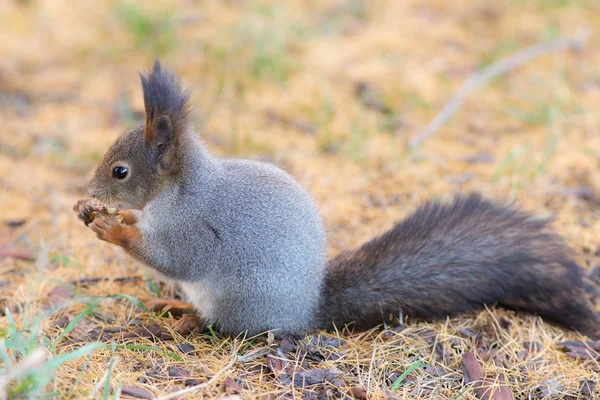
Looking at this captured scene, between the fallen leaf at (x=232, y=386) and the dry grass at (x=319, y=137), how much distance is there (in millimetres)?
22

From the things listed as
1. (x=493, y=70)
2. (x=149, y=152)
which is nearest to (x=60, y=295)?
(x=149, y=152)

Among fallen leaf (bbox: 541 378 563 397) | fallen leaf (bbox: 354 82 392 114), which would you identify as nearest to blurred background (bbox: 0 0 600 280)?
fallen leaf (bbox: 354 82 392 114)

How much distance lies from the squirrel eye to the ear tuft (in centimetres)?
17

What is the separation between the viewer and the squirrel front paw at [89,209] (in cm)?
269

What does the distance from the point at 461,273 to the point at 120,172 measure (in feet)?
4.95

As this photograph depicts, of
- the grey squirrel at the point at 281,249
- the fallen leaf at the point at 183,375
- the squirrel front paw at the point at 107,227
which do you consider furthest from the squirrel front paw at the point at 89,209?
the fallen leaf at the point at 183,375

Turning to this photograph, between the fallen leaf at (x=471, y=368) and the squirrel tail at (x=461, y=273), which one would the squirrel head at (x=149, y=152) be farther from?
the fallen leaf at (x=471, y=368)

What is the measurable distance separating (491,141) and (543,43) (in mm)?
1578

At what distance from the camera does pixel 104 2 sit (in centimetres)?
589

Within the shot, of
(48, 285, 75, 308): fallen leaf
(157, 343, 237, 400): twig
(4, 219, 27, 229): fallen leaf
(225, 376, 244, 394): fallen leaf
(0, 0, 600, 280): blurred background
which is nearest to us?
(157, 343, 237, 400): twig

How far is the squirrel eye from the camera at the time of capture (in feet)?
8.84

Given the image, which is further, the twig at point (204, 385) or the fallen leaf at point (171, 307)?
the fallen leaf at point (171, 307)

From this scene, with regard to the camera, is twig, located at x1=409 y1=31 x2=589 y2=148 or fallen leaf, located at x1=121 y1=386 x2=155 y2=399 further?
twig, located at x1=409 y1=31 x2=589 y2=148

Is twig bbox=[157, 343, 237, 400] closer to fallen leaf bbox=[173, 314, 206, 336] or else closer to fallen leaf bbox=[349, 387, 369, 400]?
fallen leaf bbox=[173, 314, 206, 336]
